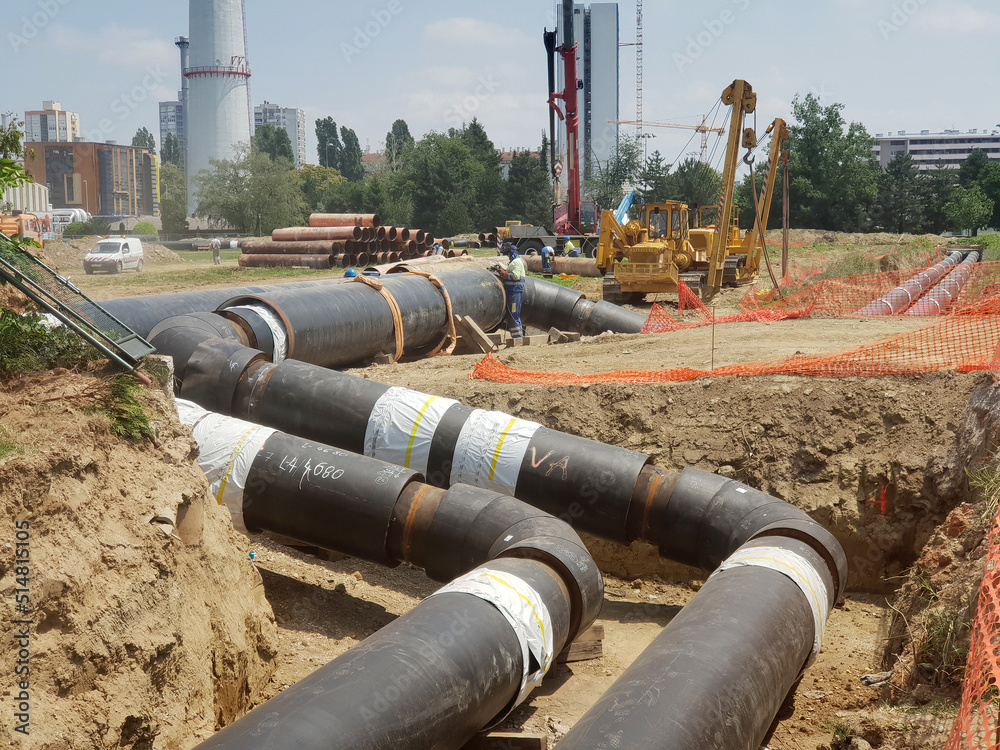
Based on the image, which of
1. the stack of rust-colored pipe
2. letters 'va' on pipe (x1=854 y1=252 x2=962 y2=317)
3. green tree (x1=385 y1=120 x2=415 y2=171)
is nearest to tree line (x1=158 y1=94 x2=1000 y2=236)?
green tree (x1=385 y1=120 x2=415 y2=171)

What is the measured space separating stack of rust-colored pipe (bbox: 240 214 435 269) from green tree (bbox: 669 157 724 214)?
22821 mm

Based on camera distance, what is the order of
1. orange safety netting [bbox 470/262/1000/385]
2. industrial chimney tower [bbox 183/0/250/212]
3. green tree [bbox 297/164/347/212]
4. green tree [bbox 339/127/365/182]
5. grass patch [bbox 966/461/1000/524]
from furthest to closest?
green tree [bbox 339/127/365/182] < industrial chimney tower [bbox 183/0/250/212] < green tree [bbox 297/164/347/212] < orange safety netting [bbox 470/262/1000/385] < grass patch [bbox 966/461/1000/524]

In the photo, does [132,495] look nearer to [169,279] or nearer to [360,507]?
[360,507]

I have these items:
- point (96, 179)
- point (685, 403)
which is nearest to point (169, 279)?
point (685, 403)

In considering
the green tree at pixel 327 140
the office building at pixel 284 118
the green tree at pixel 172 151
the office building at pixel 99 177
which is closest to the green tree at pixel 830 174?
the office building at pixel 99 177

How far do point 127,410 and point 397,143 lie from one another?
306 ft

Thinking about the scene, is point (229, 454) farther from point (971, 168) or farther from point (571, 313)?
point (971, 168)

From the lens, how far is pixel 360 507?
18.2 feet

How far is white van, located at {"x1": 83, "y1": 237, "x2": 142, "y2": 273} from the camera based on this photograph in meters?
28.8

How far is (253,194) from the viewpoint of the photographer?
49844mm

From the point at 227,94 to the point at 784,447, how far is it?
7270 centimetres

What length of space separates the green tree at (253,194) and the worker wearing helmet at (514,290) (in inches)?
1527

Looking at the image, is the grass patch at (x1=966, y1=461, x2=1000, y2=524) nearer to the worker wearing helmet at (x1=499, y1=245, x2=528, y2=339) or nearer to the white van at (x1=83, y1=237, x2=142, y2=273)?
the worker wearing helmet at (x1=499, y1=245, x2=528, y2=339)

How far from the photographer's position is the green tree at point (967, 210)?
155 ft
